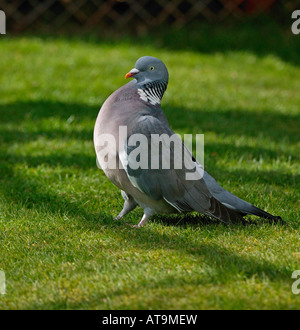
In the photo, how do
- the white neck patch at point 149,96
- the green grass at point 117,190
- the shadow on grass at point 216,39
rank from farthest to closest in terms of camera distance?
the shadow on grass at point 216,39 → the white neck patch at point 149,96 → the green grass at point 117,190

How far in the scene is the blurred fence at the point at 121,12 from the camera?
31.3 feet

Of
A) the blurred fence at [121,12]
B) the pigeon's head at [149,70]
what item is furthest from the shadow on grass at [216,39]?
the pigeon's head at [149,70]

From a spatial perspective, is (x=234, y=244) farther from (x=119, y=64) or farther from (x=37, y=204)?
(x=119, y=64)

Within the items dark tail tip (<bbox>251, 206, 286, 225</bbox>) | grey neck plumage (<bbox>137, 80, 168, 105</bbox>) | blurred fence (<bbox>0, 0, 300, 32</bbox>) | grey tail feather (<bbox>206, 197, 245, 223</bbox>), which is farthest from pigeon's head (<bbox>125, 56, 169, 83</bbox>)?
blurred fence (<bbox>0, 0, 300, 32</bbox>)

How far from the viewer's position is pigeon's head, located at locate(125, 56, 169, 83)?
3590 mm

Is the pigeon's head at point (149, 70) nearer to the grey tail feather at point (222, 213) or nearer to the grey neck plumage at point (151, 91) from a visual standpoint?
the grey neck plumage at point (151, 91)

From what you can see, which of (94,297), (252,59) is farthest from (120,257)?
(252,59)

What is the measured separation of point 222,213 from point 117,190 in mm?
1065

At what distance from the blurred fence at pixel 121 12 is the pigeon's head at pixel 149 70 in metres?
6.30

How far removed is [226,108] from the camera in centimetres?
689

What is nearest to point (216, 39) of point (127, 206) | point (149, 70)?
point (149, 70)

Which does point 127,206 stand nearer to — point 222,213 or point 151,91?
point 222,213

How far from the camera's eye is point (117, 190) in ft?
14.0
